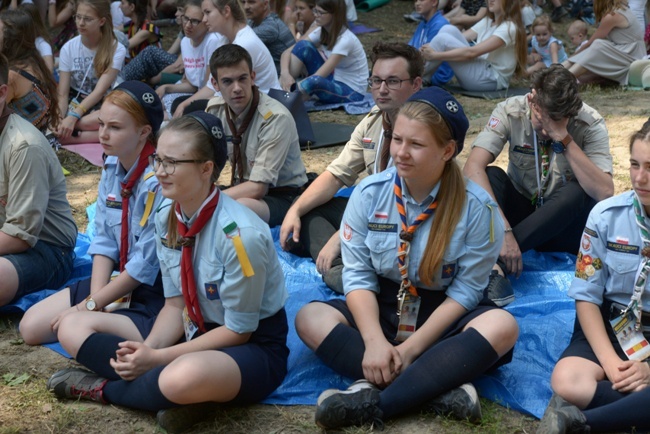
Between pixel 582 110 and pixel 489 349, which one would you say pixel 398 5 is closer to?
pixel 582 110

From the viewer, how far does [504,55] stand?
27.5ft

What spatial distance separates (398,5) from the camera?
40.9ft

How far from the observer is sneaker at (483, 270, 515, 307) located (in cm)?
377

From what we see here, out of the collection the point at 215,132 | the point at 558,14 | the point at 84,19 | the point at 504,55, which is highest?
the point at 215,132

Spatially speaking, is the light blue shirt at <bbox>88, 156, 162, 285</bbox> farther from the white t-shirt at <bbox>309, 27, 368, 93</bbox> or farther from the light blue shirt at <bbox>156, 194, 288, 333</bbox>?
the white t-shirt at <bbox>309, 27, 368, 93</bbox>

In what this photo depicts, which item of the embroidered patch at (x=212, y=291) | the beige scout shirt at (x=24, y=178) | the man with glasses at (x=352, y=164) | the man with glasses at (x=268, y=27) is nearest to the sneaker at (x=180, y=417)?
the embroidered patch at (x=212, y=291)

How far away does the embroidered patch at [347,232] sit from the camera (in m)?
3.30

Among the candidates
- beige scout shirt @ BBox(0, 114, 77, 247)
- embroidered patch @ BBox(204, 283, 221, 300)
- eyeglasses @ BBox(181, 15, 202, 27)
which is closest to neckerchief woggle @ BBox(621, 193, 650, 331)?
embroidered patch @ BBox(204, 283, 221, 300)

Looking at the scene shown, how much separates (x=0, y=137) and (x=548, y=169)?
8.44ft

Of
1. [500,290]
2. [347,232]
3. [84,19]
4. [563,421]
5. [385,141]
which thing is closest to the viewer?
[563,421]

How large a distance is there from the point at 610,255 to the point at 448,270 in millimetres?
575

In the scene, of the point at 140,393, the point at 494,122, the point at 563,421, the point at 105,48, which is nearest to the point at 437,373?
the point at 563,421

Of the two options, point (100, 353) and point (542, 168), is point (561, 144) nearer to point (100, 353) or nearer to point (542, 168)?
point (542, 168)

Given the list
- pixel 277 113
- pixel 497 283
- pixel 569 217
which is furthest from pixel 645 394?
pixel 277 113
